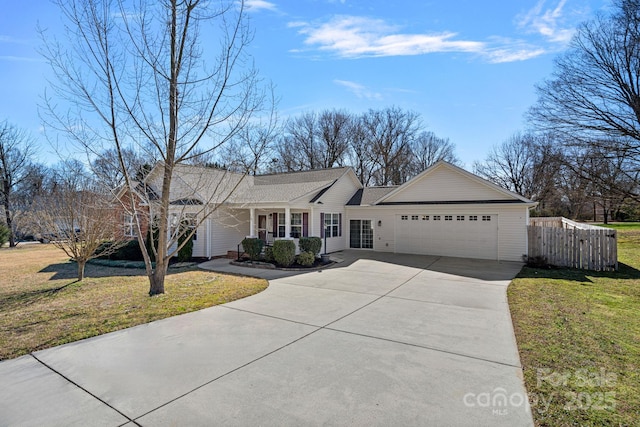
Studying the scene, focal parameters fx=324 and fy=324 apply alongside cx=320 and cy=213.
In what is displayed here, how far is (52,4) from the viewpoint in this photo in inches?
277

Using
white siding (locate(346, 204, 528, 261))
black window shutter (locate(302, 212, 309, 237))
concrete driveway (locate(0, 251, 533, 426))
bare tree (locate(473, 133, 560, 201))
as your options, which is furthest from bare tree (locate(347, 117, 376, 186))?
concrete driveway (locate(0, 251, 533, 426))

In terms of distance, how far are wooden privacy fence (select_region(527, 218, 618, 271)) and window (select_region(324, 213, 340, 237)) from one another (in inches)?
369

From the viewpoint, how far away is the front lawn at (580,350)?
11.0 feet

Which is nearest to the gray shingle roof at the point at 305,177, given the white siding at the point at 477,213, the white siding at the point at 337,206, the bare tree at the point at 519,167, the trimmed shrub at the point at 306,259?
the white siding at the point at 337,206

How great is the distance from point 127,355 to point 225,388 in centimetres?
199

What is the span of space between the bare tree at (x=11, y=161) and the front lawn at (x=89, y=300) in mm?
20922

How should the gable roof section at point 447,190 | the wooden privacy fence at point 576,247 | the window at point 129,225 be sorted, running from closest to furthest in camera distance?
the window at point 129,225, the wooden privacy fence at point 576,247, the gable roof section at point 447,190

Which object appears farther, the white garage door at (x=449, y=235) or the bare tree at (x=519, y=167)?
the bare tree at (x=519, y=167)

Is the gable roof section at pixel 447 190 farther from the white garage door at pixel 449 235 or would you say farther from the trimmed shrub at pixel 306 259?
the trimmed shrub at pixel 306 259

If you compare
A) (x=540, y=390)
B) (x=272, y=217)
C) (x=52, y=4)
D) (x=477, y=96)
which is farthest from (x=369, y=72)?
(x=540, y=390)

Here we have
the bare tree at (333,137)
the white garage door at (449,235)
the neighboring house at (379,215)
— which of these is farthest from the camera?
the bare tree at (333,137)

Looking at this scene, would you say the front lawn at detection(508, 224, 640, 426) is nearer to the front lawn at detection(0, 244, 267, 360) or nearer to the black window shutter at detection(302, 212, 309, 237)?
the front lawn at detection(0, 244, 267, 360)

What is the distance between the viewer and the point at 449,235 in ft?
54.0

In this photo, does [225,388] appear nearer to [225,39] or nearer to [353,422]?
[353,422]
